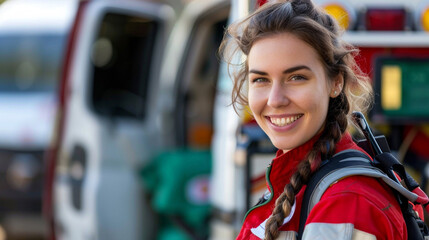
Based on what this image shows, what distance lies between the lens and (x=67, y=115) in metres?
4.50

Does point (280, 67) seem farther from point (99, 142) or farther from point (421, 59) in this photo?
point (99, 142)

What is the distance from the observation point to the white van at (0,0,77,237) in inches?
242

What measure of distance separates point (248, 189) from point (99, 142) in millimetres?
1395

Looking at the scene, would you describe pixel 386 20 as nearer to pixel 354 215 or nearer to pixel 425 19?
pixel 425 19

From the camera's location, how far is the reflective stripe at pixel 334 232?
1425mm

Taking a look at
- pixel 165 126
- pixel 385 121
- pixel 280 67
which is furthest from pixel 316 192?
pixel 165 126

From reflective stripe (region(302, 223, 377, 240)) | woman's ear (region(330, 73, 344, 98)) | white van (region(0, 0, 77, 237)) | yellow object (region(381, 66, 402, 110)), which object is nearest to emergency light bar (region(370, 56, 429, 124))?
yellow object (region(381, 66, 402, 110))

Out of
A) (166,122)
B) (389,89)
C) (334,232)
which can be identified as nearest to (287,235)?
(334,232)

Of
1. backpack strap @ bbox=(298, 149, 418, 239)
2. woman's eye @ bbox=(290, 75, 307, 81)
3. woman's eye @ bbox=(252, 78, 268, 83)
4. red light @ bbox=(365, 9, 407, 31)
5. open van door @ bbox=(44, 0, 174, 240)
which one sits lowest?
open van door @ bbox=(44, 0, 174, 240)

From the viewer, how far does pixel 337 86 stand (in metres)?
1.70

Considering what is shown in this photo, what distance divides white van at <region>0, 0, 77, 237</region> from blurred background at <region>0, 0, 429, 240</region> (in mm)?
27

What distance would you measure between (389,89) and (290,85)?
1565 millimetres

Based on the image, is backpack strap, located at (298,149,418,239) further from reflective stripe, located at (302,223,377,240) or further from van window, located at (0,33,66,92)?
van window, located at (0,33,66,92)

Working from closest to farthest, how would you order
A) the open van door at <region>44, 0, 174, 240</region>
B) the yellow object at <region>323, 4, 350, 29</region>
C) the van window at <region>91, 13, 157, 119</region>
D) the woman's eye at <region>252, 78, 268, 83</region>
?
the woman's eye at <region>252, 78, 268, 83</region> < the yellow object at <region>323, 4, 350, 29</region> < the open van door at <region>44, 0, 174, 240</region> < the van window at <region>91, 13, 157, 119</region>
